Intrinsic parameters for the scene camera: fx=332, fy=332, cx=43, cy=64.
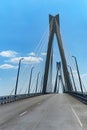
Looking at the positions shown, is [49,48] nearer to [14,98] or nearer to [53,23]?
[53,23]

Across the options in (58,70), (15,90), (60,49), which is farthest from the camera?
(58,70)

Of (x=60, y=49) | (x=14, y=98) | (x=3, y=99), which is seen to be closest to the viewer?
(x=3, y=99)

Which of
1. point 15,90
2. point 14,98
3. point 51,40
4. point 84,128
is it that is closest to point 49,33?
point 51,40

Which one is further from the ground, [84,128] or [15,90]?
[15,90]

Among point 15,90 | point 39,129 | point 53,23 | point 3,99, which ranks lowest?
point 39,129

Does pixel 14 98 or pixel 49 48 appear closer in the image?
pixel 14 98

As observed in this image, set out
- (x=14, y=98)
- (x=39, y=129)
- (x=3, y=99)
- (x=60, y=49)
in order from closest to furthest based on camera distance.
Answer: (x=39, y=129) → (x=3, y=99) → (x=14, y=98) → (x=60, y=49)

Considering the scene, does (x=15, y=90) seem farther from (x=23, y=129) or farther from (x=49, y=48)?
(x=23, y=129)

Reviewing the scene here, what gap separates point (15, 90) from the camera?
56.2m

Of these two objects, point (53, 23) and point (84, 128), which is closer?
point (84, 128)

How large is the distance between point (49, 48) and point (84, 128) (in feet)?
190

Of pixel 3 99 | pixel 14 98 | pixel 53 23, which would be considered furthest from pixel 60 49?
pixel 3 99

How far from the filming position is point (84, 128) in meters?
14.2

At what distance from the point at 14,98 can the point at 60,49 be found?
901 inches
